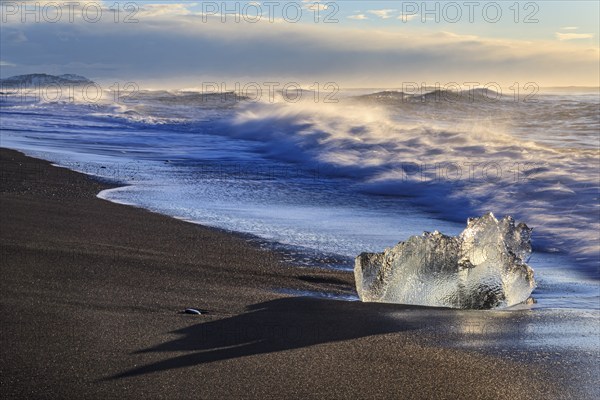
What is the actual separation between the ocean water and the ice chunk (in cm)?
35

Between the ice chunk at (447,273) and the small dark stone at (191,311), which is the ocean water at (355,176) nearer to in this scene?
the ice chunk at (447,273)

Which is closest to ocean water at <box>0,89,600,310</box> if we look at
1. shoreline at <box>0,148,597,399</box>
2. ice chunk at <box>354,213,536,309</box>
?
ice chunk at <box>354,213,536,309</box>

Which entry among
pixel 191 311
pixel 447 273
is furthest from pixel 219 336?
pixel 447 273

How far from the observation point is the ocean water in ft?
22.7

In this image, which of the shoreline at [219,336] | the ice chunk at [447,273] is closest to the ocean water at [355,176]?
the ice chunk at [447,273]

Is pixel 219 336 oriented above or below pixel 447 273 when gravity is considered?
below

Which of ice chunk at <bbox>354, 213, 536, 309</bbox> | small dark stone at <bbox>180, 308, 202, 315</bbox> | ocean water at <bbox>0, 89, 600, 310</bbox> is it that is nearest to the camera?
small dark stone at <bbox>180, 308, 202, 315</bbox>

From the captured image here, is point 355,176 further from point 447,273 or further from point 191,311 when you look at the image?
point 191,311

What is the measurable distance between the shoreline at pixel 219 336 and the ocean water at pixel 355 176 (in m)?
1.07

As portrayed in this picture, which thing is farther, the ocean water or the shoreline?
the ocean water

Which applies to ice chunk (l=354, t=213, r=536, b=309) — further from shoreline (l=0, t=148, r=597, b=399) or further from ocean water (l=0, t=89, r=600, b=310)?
ocean water (l=0, t=89, r=600, b=310)

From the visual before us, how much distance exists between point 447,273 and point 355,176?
7432mm

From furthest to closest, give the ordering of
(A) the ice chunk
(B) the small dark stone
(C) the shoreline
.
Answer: (A) the ice chunk, (B) the small dark stone, (C) the shoreline

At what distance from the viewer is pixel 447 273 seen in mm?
4758
